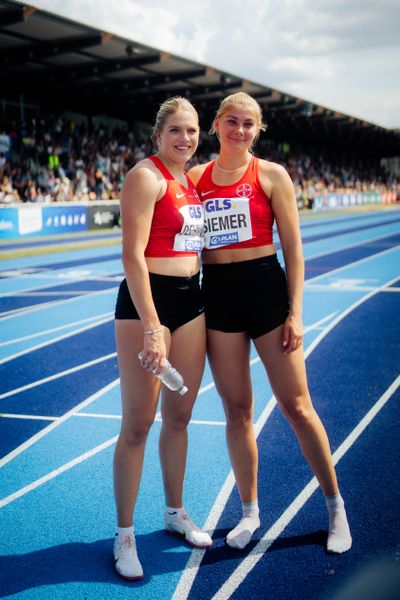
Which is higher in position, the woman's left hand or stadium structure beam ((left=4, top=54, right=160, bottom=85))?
A: stadium structure beam ((left=4, top=54, right=160, bottom=85))

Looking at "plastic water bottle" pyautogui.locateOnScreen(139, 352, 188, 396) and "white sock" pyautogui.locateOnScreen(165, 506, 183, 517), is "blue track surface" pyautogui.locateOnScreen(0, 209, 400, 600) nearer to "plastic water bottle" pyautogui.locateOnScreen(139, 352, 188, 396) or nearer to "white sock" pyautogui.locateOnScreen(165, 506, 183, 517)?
"white sock" pyautogui.locateOnScreen(165, 506, 183, 517)

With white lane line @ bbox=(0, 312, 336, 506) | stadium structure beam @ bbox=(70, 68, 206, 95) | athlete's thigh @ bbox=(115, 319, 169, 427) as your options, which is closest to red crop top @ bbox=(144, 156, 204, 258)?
athlete's thigh @ bbox=(115, 319, 169, 427)

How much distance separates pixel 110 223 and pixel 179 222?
20552 mm

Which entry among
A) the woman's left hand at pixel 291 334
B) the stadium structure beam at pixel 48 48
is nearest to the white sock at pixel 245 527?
the woman's left hand at pixel 291 334

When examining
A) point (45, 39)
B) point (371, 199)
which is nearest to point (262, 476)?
point (45, 39)

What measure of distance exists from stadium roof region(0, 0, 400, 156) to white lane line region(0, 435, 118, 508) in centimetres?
1571

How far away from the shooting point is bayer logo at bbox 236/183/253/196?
2898mm

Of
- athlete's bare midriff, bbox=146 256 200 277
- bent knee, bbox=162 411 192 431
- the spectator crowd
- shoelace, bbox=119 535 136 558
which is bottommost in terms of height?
shoelace, bbox=119 535 136 558

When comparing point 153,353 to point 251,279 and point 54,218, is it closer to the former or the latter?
point 251,279

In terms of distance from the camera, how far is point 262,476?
3.78 meters

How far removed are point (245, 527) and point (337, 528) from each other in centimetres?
45

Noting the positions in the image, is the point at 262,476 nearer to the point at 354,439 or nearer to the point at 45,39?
the point at 354,439

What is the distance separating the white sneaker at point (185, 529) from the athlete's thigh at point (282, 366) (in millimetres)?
777

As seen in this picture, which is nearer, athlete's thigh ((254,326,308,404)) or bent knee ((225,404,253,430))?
athlete's thigh ((254,326,308,404))
